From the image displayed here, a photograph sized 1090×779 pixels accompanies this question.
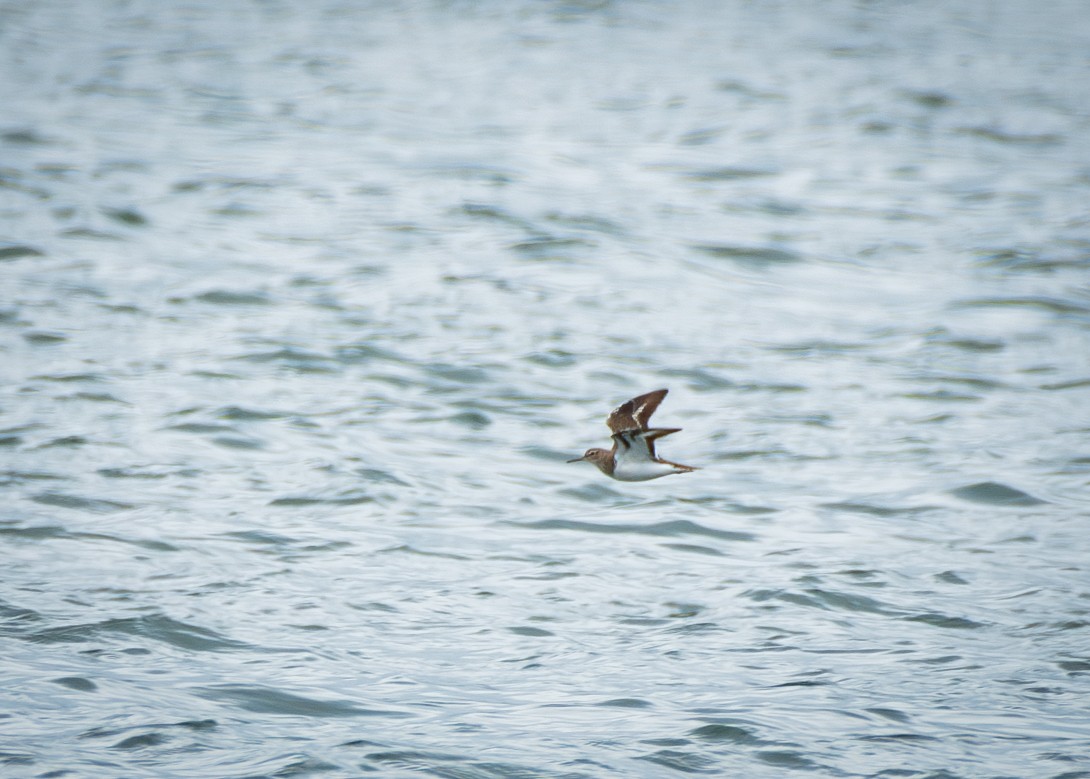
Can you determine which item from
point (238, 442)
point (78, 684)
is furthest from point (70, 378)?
point (78, 684)

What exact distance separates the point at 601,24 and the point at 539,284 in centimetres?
939

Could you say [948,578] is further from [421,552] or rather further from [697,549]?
[421,552]

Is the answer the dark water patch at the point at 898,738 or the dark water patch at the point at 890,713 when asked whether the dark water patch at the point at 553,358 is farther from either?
Result: the dark water patch at the point at 898,738

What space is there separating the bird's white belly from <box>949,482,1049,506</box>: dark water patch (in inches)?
137

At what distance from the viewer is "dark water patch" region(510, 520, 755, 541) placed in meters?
9.22

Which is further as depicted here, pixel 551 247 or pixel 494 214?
pixel 494 214

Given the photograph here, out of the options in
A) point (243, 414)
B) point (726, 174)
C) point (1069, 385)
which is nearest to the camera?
point (243, 414)

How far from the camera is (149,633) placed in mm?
7723

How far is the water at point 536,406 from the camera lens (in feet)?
23.4

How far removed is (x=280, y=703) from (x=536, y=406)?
14.0 feet

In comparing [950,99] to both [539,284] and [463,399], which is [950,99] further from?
[463,399]

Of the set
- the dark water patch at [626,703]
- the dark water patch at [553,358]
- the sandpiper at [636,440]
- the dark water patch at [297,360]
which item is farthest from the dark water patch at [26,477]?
the sandpiper at [636,440]

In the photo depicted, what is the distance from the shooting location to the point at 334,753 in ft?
21.8

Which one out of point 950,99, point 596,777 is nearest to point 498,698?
point 596,777
